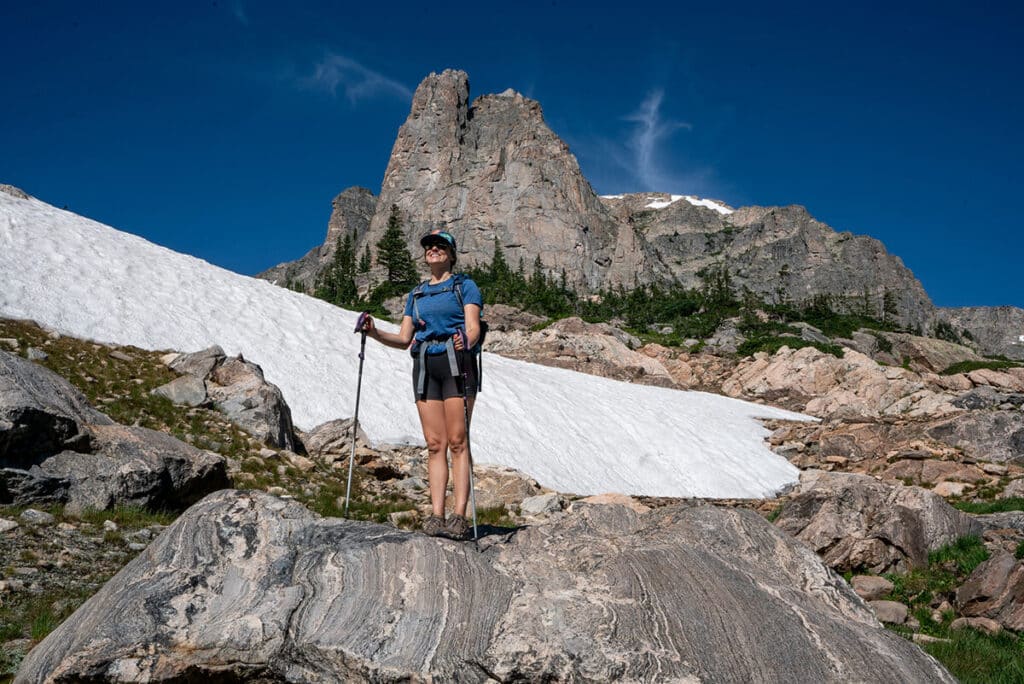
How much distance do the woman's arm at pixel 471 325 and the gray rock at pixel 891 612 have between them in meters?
6.27

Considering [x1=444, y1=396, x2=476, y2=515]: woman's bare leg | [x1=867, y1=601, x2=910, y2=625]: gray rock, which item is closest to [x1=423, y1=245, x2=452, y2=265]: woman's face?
[x1=444, y1=396, x2=476, y2=515]: woman's bare leg

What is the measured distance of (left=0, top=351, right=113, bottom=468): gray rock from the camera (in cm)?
805

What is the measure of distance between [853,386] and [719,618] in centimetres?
4035

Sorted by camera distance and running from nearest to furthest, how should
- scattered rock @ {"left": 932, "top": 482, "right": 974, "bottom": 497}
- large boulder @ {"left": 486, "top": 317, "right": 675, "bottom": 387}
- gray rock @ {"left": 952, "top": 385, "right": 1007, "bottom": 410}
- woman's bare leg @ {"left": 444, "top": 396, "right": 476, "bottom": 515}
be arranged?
1. woman's bare leg @ {"left": 444, "top": 396, "right": 476, "bottom": 515}
2. scattered rock @ {"left": 932, "top": 482, "right": 974, "bottom": 497}
3. gray rock @ {"left": 952, "top": 385, "right": 1007, "bottom": 410}
4. large boulder @ {"left": 486, "top": 317, "right": 675, "bottom": 387}

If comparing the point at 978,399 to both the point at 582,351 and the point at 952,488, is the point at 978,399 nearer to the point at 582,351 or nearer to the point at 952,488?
the point at 952,488

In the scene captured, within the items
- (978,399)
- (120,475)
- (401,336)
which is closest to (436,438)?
(401,336)

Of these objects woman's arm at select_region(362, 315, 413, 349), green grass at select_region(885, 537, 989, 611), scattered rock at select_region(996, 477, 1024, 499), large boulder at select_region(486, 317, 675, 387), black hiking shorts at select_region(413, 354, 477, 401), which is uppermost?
large boulder at select_region(486, 317, 675, 387)

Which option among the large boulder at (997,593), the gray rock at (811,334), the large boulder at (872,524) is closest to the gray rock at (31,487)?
the large boulder at (872,524)

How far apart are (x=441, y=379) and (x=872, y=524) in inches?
361

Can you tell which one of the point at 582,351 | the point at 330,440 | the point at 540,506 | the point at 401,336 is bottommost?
the point at 540,506

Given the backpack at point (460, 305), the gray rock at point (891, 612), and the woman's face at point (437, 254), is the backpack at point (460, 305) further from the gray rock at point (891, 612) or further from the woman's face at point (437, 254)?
the gray rock at point (891, 612)

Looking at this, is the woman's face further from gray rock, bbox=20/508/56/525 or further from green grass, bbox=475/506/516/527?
green grass, bbox=475/506/516/527

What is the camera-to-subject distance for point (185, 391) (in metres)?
14.9

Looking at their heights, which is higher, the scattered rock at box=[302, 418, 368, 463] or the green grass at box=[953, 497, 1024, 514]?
the scattered rock at box=[302, 418, 368, 463]
